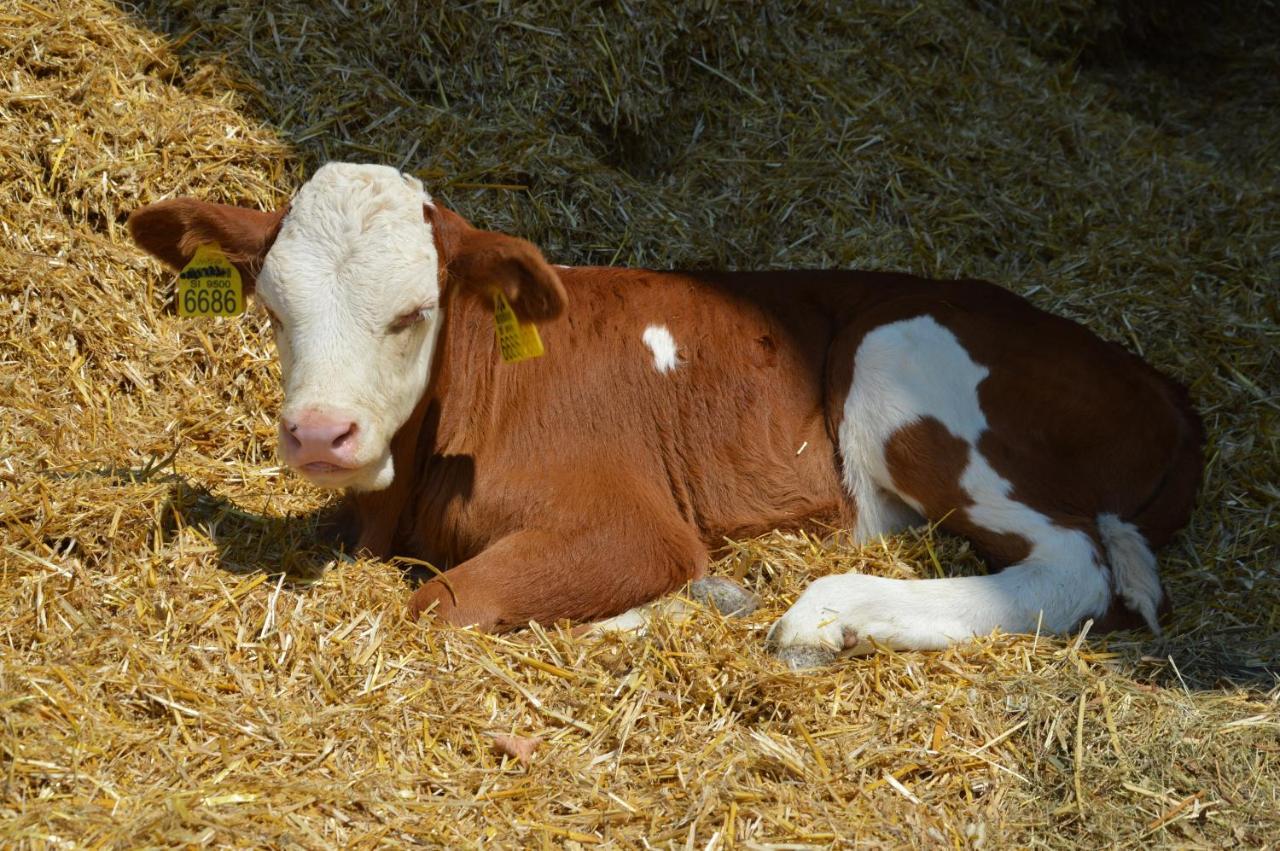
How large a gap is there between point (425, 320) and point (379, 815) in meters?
1.80

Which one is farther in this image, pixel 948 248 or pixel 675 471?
pixel 948 248

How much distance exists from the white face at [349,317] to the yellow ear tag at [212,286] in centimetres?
28

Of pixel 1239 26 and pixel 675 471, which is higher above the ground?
pixel 1239 26

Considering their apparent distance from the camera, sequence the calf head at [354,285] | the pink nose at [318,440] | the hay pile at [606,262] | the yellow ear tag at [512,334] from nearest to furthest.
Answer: the hay pile at [606,262]
the pink nose at [318,440]
the calf head at [354,285]
the yellow ear tag at [512,334]

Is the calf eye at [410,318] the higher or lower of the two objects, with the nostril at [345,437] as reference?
higher

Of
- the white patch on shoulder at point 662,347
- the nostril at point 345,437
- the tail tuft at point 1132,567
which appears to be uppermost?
the nostril at point 345,437

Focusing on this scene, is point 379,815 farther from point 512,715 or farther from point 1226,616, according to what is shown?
point 1226,616

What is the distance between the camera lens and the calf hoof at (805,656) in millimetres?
4297

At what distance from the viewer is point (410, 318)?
14.5ft

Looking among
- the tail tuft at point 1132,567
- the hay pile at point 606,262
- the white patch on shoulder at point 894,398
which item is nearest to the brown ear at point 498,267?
the hay pile at point 606,262

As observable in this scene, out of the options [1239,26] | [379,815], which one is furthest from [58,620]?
[1239,26]

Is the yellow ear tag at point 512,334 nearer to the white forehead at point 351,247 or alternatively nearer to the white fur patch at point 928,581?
the white forehead at point 351,247

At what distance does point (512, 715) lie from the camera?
393 cm

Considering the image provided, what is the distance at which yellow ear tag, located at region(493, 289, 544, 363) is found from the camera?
4.66 m
